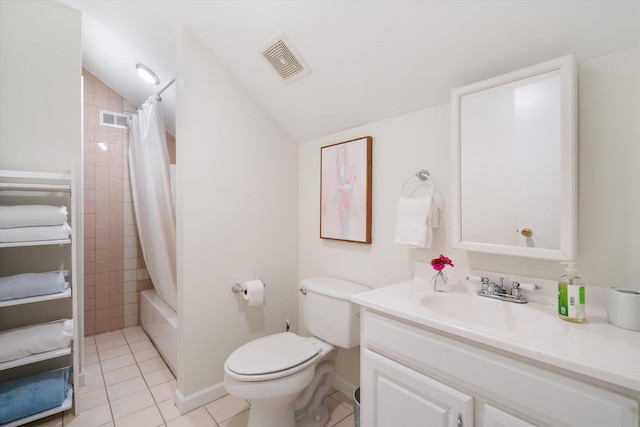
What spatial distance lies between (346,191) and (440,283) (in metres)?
0.81

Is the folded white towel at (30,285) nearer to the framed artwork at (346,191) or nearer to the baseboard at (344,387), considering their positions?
the framed artwork at (346,191)

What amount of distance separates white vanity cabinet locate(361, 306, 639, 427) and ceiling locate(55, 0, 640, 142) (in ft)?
3.59

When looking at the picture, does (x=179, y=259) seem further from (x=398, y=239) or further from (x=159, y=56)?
(x=159, y=56)

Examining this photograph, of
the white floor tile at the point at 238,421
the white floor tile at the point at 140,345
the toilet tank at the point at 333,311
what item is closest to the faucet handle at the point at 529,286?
the toilet tank at the point at 333,311

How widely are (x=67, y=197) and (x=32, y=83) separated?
0.71 metres

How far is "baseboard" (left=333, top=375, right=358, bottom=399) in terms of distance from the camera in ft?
5.99

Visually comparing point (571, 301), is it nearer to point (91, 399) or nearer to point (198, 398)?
point (198, 398)

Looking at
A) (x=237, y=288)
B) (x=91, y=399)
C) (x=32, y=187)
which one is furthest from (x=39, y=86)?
(x=91, y=399)

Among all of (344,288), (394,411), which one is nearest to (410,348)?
(394,411)

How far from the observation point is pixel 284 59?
1.62m

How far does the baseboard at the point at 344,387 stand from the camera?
1.83m

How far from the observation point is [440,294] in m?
1.26

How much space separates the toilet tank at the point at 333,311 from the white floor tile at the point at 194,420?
0.77 metres

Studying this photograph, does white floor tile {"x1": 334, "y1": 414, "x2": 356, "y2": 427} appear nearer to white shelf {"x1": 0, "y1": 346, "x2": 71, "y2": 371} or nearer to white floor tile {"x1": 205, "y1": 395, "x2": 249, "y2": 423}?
white floor tile {"x1": 205, "y1": 395, "x2": 249, "y2": 423}
